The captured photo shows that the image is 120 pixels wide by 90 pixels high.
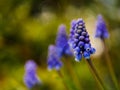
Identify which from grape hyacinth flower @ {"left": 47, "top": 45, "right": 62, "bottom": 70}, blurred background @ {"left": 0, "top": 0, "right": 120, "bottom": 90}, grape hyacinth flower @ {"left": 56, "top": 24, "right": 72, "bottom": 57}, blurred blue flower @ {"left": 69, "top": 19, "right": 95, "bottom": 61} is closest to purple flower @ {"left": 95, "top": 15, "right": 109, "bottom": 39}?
grape hyacinth flower @ {"left": 56, "top": 24, "right": 72, "bottom": 57}

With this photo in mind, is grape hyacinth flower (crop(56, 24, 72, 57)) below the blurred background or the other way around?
below

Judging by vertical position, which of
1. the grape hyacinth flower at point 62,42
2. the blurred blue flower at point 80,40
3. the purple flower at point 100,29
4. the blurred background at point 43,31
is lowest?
the blurred blue flower at point 80,40

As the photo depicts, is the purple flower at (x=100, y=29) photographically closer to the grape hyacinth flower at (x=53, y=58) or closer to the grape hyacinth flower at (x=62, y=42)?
the grape hyacinth flower at (x=62, y=42)

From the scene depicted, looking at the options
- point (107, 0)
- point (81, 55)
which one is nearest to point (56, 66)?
point (81, 55)

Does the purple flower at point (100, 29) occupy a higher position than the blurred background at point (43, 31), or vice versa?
the blurred background at point (43, 31)

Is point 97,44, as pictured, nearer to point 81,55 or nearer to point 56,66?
point 56,66

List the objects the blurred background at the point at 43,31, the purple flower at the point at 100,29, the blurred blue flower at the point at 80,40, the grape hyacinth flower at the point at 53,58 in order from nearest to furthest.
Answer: the blurred blue flower at the point at 80,40
the purple flower at the point at 100,29
the grape hyacinth flower at the point at 53,58
the blurred background at the point at 43,31

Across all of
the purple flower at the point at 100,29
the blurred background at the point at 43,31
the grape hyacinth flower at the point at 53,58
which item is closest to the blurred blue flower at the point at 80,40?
the purple flower at the point at 100,29

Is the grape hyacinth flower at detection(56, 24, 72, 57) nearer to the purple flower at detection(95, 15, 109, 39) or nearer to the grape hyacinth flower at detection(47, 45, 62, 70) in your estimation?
the grape hyacinth flower at detection(47, 45, 62, 70)
